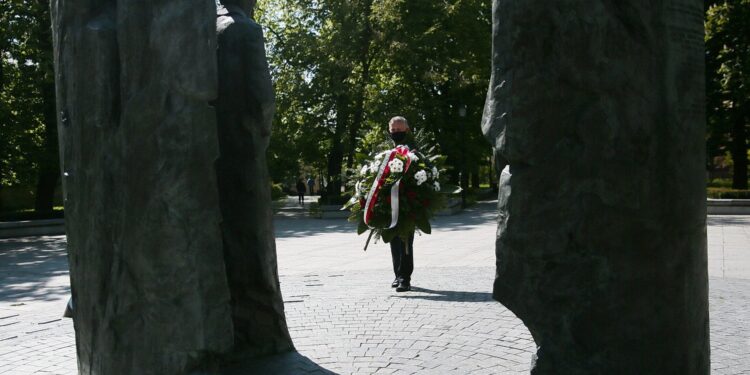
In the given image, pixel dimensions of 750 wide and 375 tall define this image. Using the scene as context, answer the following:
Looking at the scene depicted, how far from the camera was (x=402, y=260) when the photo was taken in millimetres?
8734

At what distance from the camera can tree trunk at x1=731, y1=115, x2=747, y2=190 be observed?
26953 mm

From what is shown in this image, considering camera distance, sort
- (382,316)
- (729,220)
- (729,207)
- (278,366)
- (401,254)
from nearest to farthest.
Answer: (278,366) < (382,316) < (401,254) < (729,220) < (729,207)

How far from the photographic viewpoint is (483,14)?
30.8 meters

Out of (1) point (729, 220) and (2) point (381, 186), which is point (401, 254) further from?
(1) point (729, 220)

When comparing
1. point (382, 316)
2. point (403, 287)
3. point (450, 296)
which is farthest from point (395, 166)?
point (382, 316)

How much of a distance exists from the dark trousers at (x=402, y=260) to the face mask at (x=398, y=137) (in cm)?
138

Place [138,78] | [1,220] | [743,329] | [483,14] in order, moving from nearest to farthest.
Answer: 1. [138,78]
2. [743,329]
3. [1,220]
4. [483,14]

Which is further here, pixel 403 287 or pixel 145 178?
pixel 403 287

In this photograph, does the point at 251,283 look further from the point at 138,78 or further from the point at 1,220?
the point at 1,220

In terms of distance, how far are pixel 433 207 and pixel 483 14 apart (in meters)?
24.0

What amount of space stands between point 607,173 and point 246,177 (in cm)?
232

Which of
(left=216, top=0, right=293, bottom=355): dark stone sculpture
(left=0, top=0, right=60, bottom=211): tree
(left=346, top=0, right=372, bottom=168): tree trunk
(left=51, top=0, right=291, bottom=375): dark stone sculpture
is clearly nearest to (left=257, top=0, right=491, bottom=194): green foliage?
(left=346, top=0, right=372, bottom=168): tree trunk

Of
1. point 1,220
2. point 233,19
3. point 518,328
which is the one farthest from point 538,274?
point 1,220

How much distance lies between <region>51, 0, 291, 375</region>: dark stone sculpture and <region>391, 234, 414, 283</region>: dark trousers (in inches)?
204
